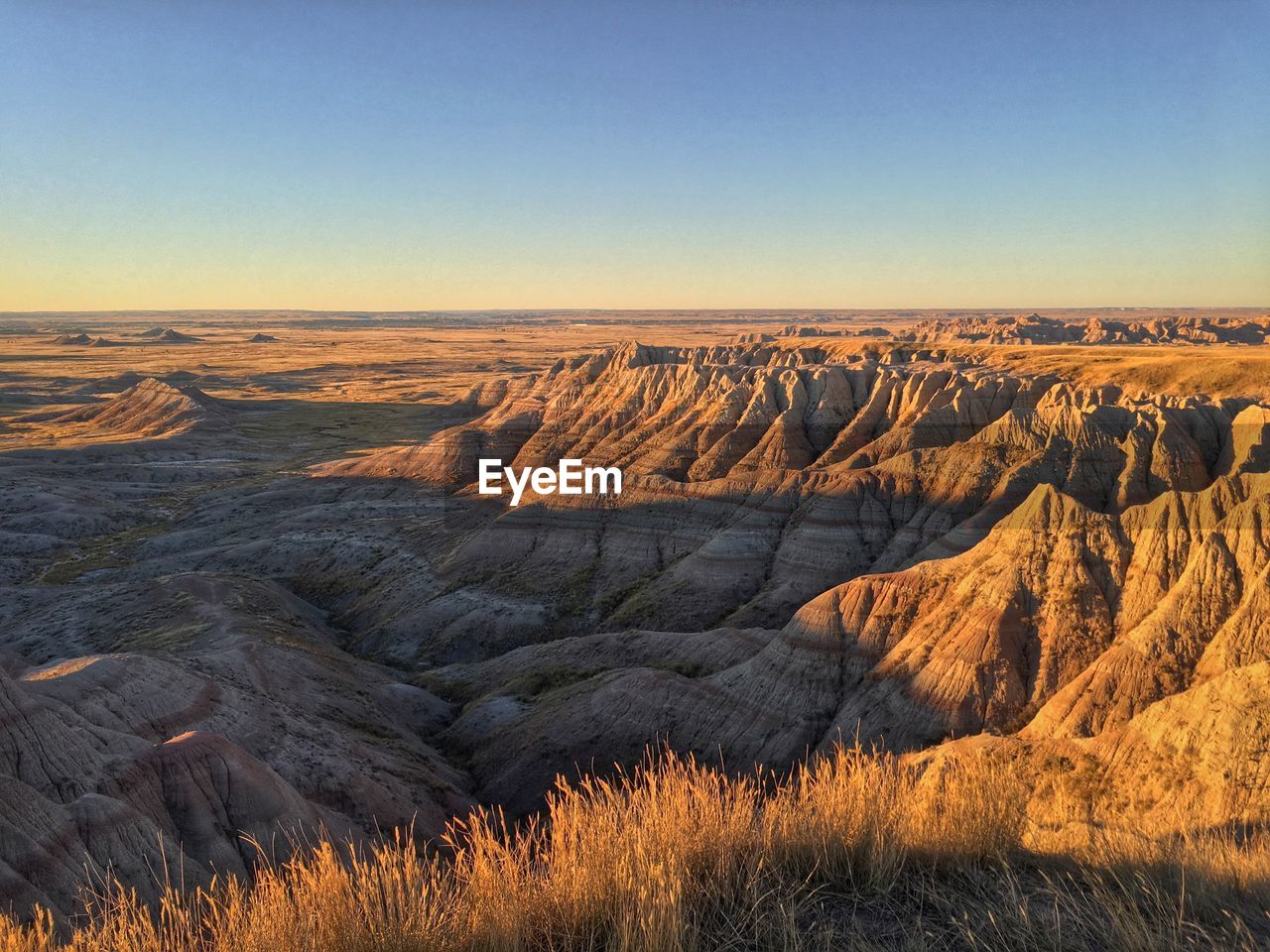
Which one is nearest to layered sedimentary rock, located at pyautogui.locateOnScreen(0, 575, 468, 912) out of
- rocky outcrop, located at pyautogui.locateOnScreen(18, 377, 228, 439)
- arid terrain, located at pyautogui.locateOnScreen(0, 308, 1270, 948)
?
arid terrain, located at pyautogui.locateOnScreen(0, 308, 1270, 948)

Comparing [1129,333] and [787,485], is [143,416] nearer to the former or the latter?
[787,485]

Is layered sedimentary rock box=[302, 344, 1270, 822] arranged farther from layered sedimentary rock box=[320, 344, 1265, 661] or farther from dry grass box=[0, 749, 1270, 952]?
dry grass box=[0, 749, 1270, 952]

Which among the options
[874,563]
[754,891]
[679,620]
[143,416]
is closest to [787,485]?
[874,563]

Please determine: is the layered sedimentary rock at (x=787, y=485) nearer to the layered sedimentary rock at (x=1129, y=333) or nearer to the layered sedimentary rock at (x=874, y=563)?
the layered sedimentary rock at (x=874, y=563)

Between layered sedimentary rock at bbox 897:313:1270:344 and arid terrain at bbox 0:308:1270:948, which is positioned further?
layered sedimentary rock at bbox 897:313:1270:344

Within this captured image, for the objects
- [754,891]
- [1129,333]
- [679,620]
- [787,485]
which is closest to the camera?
[754,891]

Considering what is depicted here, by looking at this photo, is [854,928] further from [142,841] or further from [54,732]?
[54,732]
